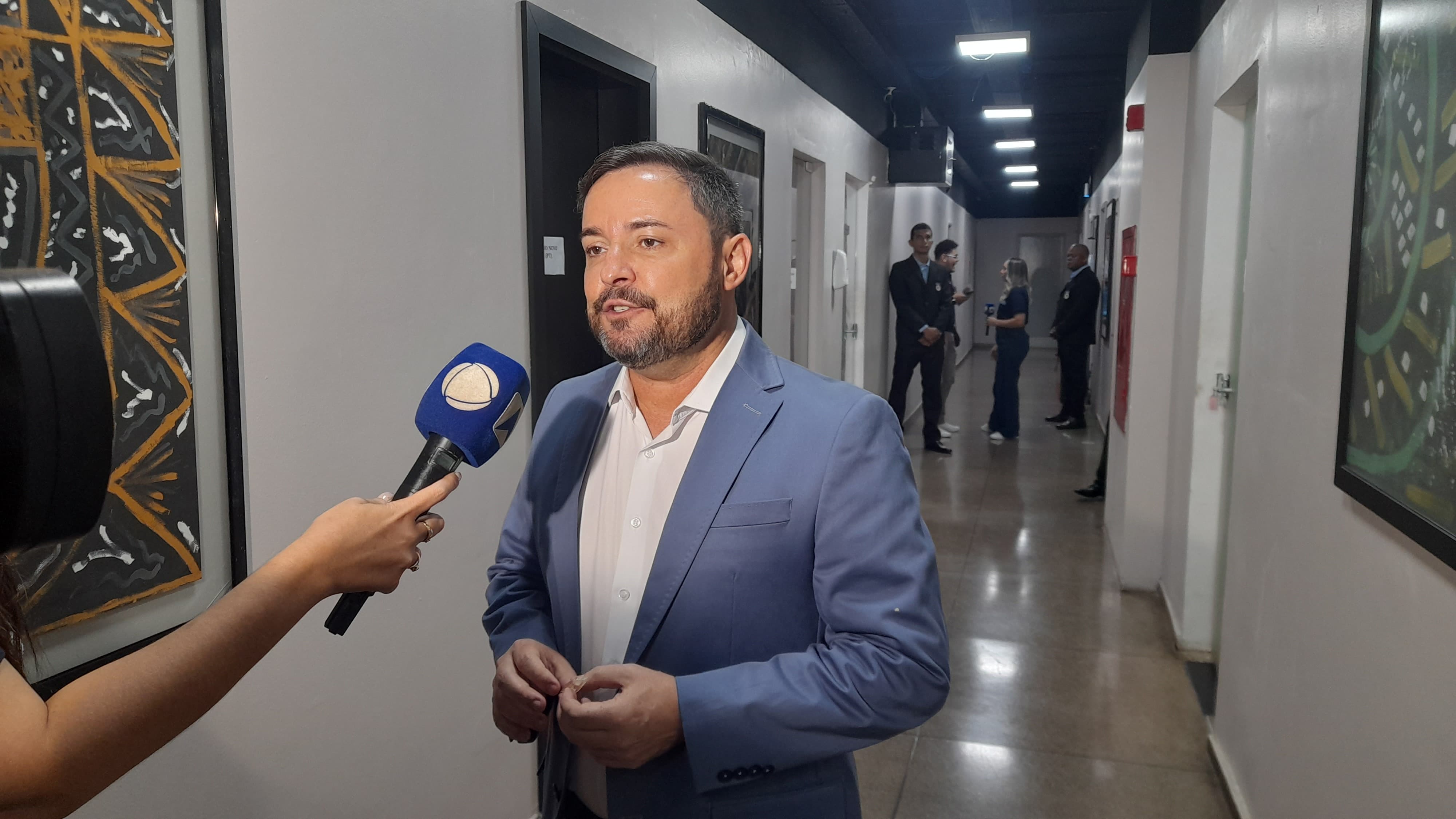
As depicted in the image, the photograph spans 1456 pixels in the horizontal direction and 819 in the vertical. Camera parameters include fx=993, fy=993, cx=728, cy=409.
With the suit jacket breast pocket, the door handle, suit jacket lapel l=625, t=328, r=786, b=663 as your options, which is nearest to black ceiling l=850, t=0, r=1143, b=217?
the door handle

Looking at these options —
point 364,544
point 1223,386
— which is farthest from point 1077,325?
point 364,544

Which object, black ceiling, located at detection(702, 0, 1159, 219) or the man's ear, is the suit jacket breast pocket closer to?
the man's ear

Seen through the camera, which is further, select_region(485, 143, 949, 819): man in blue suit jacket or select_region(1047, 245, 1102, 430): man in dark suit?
select_region(1047, 245, 1102, 430): man in dark suit

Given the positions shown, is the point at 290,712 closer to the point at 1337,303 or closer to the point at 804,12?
the point at 1337,303

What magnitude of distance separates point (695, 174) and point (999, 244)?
21.8m

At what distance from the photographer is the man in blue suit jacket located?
122 centimetres

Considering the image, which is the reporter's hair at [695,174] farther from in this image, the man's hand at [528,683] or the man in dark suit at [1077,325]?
the man in dark suit at [1077,325]

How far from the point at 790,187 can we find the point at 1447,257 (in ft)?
14.3

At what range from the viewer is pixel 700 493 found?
1314 millimetres

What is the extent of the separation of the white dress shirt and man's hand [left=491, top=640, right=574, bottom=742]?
0.07 m

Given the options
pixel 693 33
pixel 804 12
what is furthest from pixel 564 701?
pixel 804 12

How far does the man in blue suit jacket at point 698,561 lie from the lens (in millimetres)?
1221

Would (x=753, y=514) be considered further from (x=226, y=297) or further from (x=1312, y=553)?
(x=1312, y=553)

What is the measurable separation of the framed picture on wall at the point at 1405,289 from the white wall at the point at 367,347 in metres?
1.88
